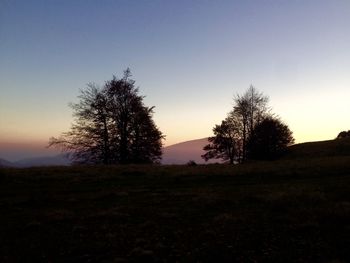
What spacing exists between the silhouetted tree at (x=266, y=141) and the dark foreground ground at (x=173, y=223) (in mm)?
39788

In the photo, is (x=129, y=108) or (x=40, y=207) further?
(x=129, y=108)

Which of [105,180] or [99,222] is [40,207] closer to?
[99,222]

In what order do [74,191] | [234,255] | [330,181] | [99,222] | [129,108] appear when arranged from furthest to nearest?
[129,108] → [330,181] → [74,191] → [99,222] → [234,255]

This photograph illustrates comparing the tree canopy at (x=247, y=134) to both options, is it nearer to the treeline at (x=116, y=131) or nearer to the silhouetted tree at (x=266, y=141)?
the silhouetted tree at (x=266, y=141)

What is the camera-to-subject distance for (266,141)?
67.5 m

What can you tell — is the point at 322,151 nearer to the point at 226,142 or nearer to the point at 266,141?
A: the point at 266,141

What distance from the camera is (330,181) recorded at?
87.6 feet

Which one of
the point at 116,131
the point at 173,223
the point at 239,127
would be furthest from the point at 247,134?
the point at 173,223

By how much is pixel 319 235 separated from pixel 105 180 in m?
20.4


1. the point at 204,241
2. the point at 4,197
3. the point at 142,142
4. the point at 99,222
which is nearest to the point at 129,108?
the point at 142,142

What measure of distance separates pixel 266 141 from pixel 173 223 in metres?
54.8

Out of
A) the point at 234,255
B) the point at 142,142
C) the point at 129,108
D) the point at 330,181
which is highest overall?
the point at 129,108

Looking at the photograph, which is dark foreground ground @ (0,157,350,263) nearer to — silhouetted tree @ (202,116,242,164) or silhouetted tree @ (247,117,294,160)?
silhouetted tree @ (247,117,294,160)

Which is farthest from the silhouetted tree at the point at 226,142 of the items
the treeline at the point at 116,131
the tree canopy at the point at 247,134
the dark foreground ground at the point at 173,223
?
the dark foreground ground at the point at 173,223
